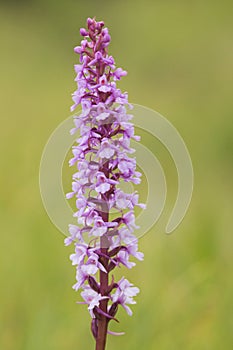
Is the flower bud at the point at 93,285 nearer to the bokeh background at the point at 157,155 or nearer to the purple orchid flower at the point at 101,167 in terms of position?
the purple orchid flower at the point at 101,167

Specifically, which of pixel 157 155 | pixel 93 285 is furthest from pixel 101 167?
pixel 157 155

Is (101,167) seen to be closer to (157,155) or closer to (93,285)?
(93,285)

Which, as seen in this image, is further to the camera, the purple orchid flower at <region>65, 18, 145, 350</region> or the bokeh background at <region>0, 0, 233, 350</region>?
the bokeh background at <region>0, 0, 233, 350</region>

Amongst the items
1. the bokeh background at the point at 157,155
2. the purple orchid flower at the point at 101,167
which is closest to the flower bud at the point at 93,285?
the purple orchid flower at the point at 101,167

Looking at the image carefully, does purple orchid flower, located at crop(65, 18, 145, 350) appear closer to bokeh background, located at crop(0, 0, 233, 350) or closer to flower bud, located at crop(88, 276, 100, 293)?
flower bud, located at crop(88, 276, 100, 293)

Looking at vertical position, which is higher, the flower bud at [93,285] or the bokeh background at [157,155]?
the bokeh background at [157,155]

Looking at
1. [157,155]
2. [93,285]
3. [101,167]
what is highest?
[157,155]

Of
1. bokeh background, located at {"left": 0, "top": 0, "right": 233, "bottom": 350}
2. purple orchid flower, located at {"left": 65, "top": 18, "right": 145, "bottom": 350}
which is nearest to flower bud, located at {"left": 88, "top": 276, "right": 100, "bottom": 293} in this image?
purple orchid flower, located at {"left": 65, "top": 18, "right": 145, "bottom": 350}

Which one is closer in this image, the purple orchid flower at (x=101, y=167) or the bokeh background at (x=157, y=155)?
the purple orchid flower at (x=101, y=167)

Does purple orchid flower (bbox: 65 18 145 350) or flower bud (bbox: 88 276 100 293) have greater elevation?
purple orchid flower (bbox: 65 18 145 350)

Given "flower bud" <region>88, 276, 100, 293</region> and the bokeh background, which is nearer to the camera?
"flower bud" <region>88, 276, 100, 293</region>
